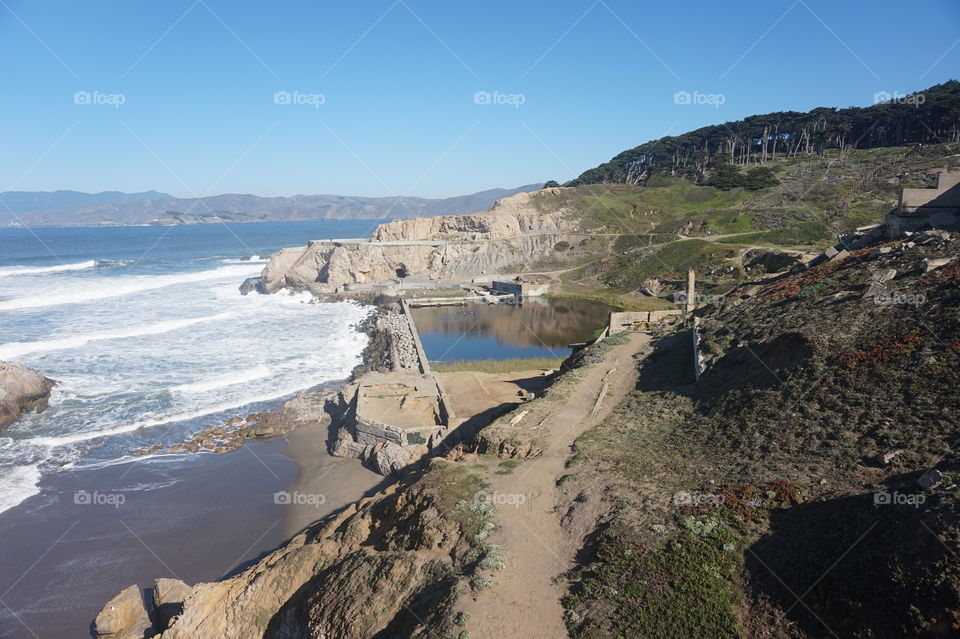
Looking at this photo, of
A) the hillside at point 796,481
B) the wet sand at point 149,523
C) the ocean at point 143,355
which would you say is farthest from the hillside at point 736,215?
the wet sand at point 149,523

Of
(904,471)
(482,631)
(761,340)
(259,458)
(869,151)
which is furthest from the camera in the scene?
(869,151)

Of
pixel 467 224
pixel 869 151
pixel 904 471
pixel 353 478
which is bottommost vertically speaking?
pixel 353 478

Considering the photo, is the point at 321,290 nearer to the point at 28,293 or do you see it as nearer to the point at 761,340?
the point at 28,293

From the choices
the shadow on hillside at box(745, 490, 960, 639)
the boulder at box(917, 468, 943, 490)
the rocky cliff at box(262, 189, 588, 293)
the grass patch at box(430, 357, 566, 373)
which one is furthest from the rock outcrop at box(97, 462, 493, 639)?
the rocky cliff at box(262, 189, 588, 293)

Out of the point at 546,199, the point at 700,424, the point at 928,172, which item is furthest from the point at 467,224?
the point at 700,424

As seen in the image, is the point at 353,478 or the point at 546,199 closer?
the point at 353,478

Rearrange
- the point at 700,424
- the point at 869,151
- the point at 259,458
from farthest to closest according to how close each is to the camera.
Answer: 1. the point at 869,151
2. the point at 259,458
3. the point at 700,424

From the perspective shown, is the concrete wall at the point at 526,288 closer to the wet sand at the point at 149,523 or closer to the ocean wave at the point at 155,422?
the ocean wave at the point at 155,422

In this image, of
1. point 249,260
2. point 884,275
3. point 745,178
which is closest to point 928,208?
point 884,275
